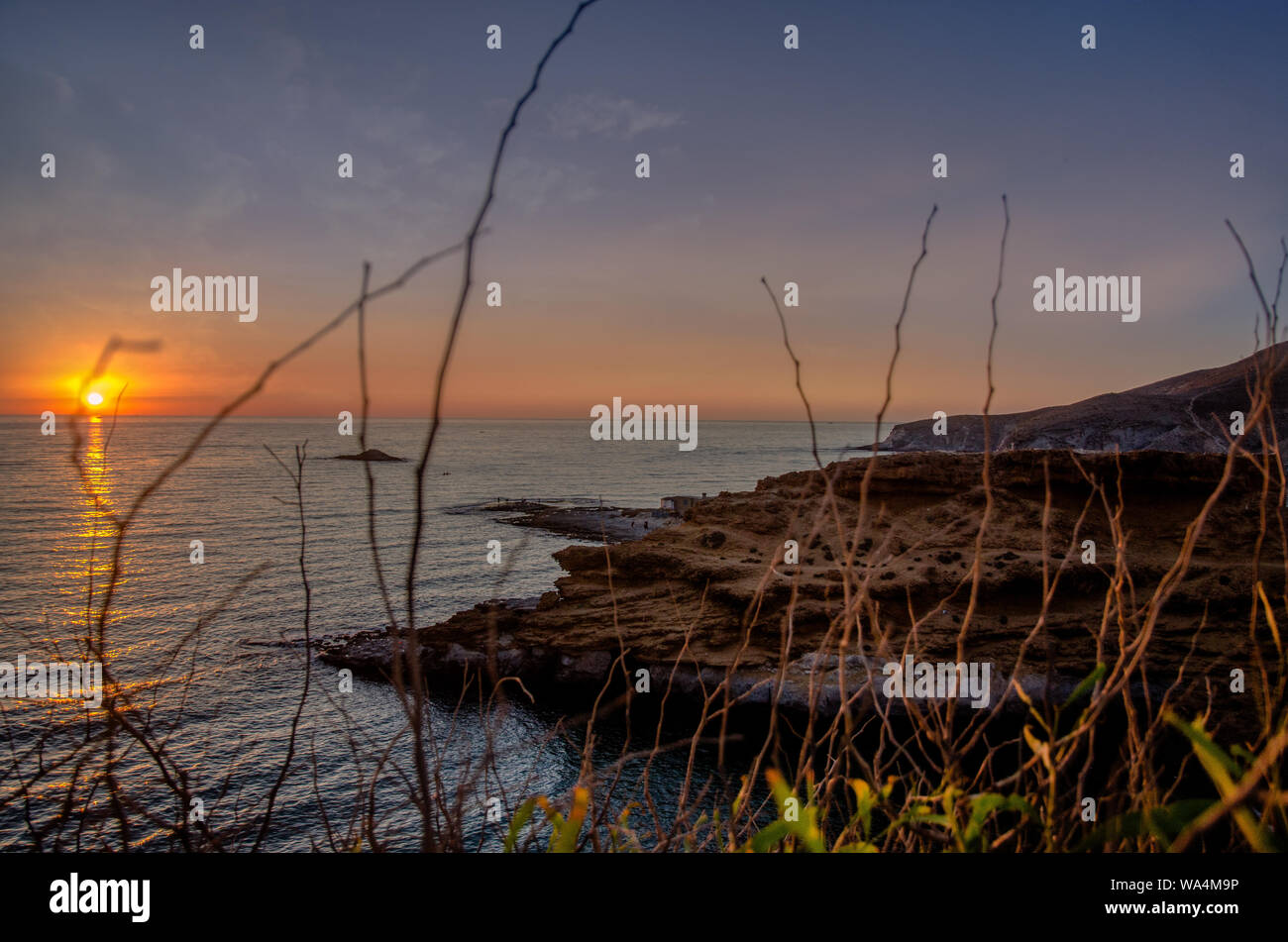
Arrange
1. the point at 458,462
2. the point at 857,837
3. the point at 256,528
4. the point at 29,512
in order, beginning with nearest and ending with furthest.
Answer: the point at 857,837 → the point at 256,528 → the point at 29,512 → the point at 458,462

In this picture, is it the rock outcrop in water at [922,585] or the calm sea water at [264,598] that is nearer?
the calm sea water at [264,598]

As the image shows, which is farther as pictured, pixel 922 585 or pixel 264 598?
pixel 264 598

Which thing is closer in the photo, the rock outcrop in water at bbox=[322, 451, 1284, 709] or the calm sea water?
the calm sea water

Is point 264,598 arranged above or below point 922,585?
below

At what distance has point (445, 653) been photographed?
1658 centimetres

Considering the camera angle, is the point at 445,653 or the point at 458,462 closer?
the point at 445,653

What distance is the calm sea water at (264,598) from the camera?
20.2 feet

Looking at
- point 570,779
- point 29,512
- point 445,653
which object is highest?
point 29,512

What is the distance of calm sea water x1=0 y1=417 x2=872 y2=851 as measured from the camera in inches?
242

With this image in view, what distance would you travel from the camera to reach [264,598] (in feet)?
78.7

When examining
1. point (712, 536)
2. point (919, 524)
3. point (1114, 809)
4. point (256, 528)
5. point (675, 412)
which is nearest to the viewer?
point (1114, 809)
